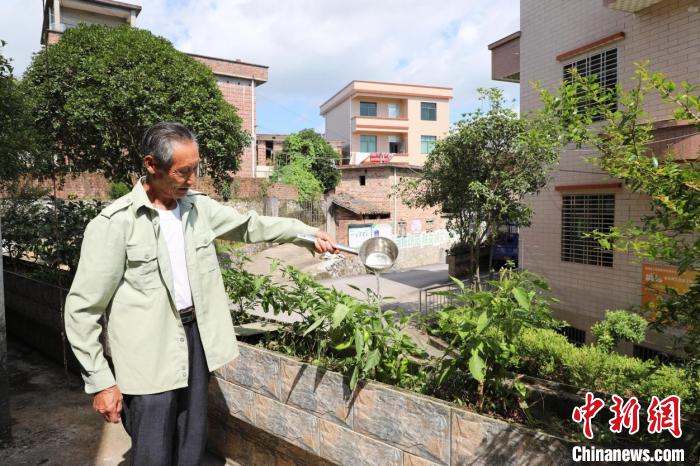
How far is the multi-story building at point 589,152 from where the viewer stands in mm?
7215

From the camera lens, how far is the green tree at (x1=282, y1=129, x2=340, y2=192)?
953 inches

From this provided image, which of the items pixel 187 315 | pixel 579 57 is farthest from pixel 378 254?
pixel 579 57

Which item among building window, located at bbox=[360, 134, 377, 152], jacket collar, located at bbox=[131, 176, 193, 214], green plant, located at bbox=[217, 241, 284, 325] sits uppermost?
building window, located at bbox=[360, 134, 377, 152]

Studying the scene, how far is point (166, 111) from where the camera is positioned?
9352 millimetres

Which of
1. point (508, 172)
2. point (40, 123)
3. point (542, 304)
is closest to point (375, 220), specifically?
point (508, 172)

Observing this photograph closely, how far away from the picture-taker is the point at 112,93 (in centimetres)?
898

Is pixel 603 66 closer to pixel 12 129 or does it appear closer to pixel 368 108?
pixel 12 129

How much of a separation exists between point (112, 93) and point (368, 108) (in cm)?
2243

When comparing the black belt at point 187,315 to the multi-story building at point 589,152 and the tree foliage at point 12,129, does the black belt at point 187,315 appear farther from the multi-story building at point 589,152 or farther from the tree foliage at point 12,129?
the multi-story building at point 589,152

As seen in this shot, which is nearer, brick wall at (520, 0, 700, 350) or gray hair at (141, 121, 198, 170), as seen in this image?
gray hair at (141, 121, 198, 170)

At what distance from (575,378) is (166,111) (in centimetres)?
868

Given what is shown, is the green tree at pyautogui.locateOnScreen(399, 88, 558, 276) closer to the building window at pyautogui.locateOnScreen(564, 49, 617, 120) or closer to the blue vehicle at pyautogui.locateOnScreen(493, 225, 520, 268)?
the building window at pyautogui.locateOnScreen(564, 49, 617, 120)

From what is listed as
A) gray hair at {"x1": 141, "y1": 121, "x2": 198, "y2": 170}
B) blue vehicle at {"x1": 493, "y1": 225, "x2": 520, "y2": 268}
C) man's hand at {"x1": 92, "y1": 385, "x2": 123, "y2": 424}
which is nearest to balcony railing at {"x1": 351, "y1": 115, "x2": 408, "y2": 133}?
blue vehicle at {"x1": 493, "y1": 225, "x2": 520, "y2": 268}

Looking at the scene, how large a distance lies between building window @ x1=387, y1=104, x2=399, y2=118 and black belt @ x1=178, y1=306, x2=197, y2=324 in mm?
29783
